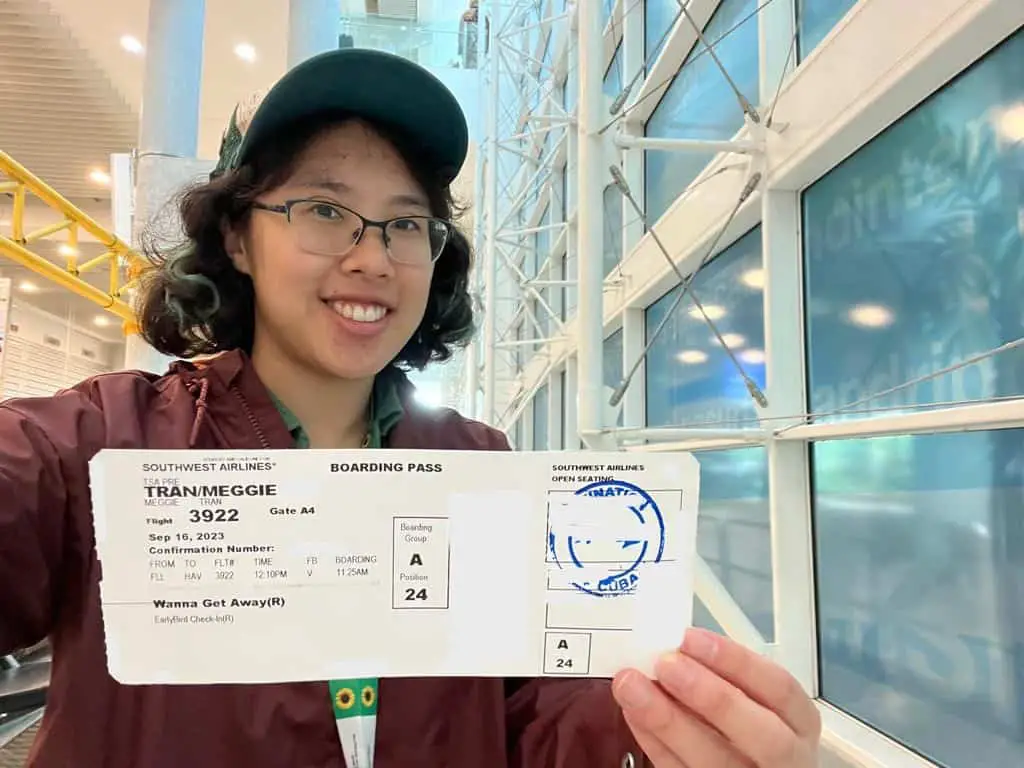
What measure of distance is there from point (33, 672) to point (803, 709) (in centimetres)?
257

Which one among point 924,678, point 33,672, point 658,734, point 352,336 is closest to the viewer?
point 658,734

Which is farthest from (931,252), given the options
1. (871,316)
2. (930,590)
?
(930,590)

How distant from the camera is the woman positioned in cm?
55

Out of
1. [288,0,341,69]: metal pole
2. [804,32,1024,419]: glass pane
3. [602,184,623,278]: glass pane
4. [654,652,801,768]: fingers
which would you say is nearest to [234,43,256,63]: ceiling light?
[288,0,341,69]: metal pole

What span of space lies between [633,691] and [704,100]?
8.97 feet

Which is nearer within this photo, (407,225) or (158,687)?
(158,687)

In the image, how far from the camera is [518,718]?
0.76m

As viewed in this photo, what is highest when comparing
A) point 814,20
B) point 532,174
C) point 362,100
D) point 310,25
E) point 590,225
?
point 532,174

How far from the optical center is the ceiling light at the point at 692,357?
2748mm

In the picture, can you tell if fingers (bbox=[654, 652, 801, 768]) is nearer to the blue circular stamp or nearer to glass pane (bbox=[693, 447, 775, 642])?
the blue circular stamp

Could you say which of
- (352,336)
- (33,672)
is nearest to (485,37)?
(33,672)

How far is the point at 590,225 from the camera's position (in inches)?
90.3

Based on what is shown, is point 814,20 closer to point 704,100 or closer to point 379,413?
point 704,100

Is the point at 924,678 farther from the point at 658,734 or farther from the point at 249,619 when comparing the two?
the point at 249,619
